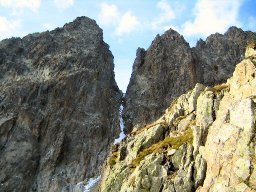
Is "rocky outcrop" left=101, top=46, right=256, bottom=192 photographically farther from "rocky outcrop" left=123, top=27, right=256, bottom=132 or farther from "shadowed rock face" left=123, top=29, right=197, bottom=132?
"rocky outcrop" left=123, top=27, right=256, bottom=132

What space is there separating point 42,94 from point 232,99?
392 feet

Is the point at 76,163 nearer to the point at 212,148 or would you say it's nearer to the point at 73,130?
the point at 73,130

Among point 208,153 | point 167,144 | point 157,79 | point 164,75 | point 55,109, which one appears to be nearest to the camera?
point 208,153

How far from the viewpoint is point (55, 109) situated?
535 feet

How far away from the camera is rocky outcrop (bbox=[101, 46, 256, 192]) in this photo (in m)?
45.6

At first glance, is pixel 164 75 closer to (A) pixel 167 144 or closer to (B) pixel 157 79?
(B) pixel 157 79

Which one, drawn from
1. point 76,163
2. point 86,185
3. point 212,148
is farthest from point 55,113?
point 212,148

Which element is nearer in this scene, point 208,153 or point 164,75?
point 208,153

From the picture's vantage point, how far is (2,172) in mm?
140875

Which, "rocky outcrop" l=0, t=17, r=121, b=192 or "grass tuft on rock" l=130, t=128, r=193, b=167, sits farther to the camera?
"rocky outcrop" l=0, t=17, r=121, b=192

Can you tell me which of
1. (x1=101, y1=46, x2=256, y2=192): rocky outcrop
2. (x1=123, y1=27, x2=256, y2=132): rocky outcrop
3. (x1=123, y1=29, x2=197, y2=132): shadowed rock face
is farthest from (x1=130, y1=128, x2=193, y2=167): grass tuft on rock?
(x1=123, y1=27, x2=256, y2=132): rocky outcrop

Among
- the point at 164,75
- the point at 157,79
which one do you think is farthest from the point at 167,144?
the point at 164,75

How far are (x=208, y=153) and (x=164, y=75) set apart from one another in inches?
5477

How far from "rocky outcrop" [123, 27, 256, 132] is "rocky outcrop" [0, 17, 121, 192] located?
7.94 meters
